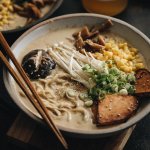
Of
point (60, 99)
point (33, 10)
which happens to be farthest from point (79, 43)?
point (33, 10)

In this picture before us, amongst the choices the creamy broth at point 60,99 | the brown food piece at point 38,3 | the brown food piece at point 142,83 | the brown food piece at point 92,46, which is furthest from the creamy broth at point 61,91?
the brown food piece at point 38,3

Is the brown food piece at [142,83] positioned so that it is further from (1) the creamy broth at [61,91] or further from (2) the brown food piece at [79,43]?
(2) the brown food piece at [79,43]

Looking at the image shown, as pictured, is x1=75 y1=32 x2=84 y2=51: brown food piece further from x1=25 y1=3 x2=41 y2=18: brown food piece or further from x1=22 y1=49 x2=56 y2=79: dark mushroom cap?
x1=25 y1=3 x2=41 y2=18: brown food piece

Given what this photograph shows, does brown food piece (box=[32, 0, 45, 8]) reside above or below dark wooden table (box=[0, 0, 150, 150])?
above

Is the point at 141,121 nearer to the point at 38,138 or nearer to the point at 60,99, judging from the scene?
the point at 60,99

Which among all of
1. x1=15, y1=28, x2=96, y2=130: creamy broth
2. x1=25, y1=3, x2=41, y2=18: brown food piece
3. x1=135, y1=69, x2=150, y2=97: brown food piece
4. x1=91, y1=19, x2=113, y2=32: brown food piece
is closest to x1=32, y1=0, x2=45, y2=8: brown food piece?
x1=25, y1=3, x2=41, y2=18: brown food piece

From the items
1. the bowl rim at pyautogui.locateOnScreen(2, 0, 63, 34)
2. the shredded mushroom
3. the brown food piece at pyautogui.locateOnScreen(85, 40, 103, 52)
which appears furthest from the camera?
the bowl rim at pyautogui.locateOnScreen(2, 0, 63, 34)
